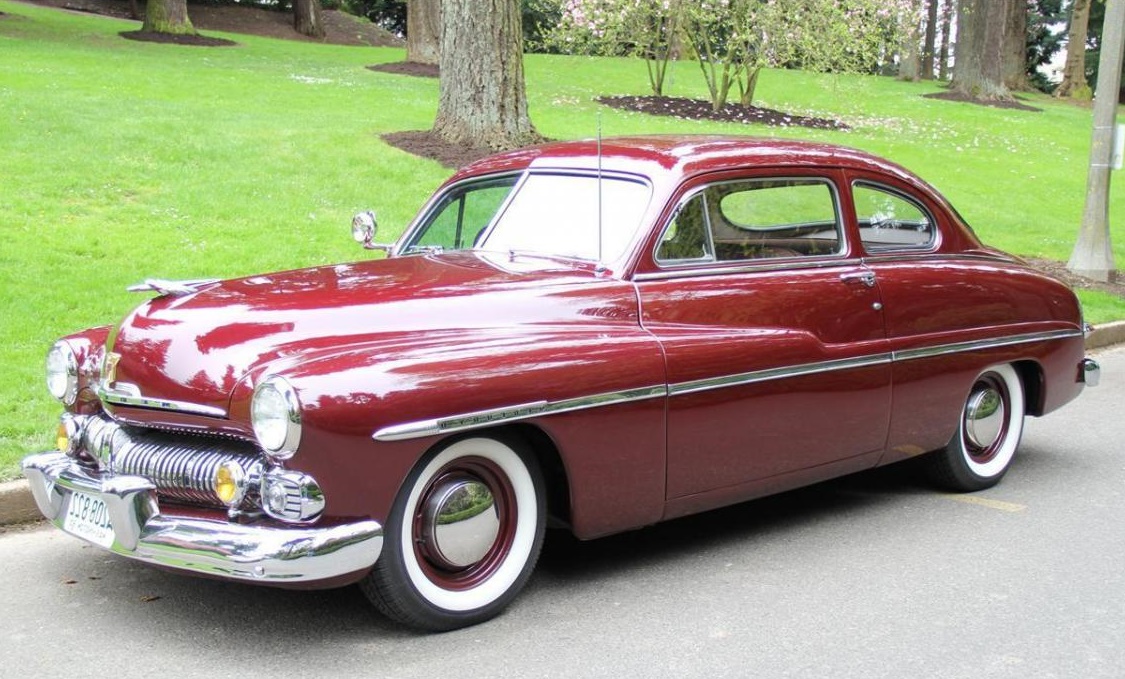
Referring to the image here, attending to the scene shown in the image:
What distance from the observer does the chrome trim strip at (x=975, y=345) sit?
217 inches

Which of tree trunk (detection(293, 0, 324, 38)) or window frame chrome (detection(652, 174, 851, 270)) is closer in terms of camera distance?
window frame chrome (detection(652, 174, 851, 270))

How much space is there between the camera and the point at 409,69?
23719 mm

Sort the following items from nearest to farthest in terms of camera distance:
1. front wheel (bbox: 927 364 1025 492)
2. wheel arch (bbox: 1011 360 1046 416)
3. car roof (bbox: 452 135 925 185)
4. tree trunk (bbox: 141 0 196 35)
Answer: car roof (bbox: 452 135 925 185)
front wheel (bbox: 927 364 1025 492)
wheel arch (bbox: 1011 360 1046 416)
tree trunk (bbox: 141 0 196 35)

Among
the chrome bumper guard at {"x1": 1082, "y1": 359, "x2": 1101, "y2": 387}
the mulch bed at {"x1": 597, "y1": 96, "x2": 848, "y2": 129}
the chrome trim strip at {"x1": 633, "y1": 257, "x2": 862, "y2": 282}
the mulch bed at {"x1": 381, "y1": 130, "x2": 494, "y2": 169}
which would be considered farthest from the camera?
the mulch bed at {"x1": 597, "y1": 96, "x2": 848, "y2": 129}

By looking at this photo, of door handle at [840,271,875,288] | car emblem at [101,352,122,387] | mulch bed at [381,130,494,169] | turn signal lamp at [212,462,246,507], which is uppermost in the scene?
door handle at [840,271,875,288]

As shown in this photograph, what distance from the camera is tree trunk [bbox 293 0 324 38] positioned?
35812mm

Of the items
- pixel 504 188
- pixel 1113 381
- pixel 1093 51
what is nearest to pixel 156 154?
pixel 504 188

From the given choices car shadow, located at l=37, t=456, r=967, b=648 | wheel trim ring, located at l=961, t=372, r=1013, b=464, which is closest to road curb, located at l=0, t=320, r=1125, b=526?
car shadow, located at l=37, t=456, r=967, b=648

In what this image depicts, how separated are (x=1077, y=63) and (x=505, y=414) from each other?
128ft

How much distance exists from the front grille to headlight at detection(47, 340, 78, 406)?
0.42 m

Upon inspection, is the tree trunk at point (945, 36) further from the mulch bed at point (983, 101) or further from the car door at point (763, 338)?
the car door at point (763, 338)

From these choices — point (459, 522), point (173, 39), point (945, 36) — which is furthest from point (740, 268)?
point (945, 36)

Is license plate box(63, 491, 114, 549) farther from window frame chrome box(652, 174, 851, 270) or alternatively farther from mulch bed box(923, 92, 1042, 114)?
mulch bed box(923, 92, 1042, 114)

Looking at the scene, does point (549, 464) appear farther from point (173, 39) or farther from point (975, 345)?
point (173, 39)
